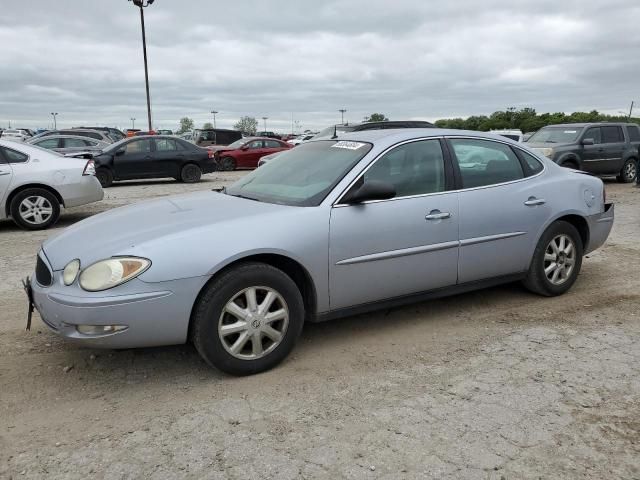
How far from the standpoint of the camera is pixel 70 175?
28.6ft

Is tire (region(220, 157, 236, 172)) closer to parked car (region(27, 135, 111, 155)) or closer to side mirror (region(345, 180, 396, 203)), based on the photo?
parked car (region(27, 135, 111, 155))

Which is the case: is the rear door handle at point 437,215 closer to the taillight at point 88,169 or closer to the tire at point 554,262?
the tire at point 554,262

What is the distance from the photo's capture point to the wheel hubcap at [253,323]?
3.32 metres

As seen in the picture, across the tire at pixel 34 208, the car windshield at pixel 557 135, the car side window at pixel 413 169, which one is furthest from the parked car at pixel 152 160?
the car side window at pixel 413 169

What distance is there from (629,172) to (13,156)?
1494cm

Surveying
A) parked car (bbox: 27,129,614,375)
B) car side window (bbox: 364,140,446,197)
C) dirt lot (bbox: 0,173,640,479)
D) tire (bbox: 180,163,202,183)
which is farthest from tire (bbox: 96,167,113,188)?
car side window (bbox: 364,140,446,197)

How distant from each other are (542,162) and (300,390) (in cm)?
308

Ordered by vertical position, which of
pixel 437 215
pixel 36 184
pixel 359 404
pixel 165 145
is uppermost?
pixel 165 145

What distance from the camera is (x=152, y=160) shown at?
623 inches

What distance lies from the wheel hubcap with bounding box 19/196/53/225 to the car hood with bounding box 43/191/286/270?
510 cm

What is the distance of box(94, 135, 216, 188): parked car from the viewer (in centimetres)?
1534

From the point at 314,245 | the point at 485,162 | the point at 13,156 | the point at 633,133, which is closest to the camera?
the point at 314,245

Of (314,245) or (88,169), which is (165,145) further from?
(314,245)

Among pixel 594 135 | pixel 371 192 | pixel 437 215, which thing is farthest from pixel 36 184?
pixel 594 135
